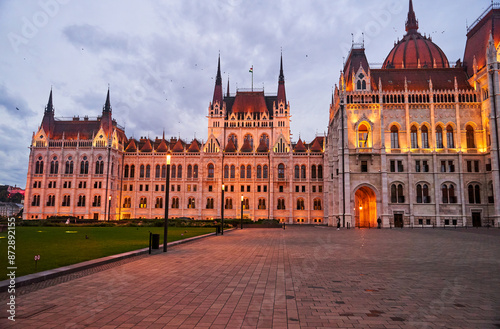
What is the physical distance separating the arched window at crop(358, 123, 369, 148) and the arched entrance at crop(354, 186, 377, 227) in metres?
6.68

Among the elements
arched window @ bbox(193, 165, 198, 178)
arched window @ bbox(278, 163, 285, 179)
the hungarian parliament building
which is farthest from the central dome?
arched window @ bbox(193, 165, 198, 178)

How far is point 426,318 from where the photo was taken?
19.6 ft

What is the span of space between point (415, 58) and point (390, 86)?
1376cm

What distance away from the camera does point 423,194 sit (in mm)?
49156

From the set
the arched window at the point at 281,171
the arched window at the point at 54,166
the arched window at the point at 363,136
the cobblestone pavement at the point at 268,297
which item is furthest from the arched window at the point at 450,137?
the arched window at the point at 54,166

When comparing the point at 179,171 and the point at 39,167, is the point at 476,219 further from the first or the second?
the point at 39,167

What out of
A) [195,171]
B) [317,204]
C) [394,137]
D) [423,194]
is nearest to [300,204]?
[317,204]

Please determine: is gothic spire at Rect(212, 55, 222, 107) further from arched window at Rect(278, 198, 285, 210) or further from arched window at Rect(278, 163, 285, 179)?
arched window at Rect(278, 198, 285, 210)

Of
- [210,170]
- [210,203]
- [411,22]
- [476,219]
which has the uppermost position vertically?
[411,22]

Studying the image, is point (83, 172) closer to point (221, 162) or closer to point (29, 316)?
point (221, 162)

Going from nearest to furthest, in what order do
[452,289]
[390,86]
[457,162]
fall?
[452,289] < [457,162] < [390,86]

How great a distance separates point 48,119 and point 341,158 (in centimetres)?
6109

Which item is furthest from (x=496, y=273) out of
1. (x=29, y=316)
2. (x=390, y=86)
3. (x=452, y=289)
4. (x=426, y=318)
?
(x=390, y=86)

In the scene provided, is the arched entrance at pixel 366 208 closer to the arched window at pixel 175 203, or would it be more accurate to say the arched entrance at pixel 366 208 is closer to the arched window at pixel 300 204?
the arched window at pixel 300 204
